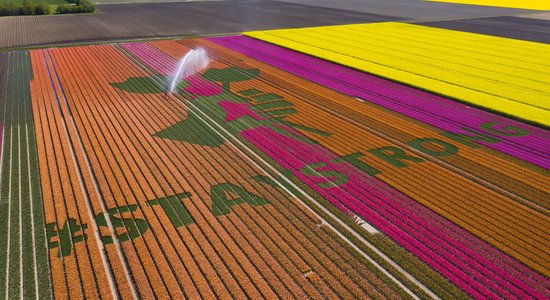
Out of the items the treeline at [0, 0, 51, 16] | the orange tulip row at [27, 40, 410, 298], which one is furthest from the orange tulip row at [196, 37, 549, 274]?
the treeline at [0, 0, 51, 16]

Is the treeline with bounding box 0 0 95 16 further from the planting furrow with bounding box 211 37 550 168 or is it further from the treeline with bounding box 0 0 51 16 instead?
the planting furrow with bounding box 211 37 550 168

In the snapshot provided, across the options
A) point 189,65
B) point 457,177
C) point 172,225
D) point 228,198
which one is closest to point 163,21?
point 189,65

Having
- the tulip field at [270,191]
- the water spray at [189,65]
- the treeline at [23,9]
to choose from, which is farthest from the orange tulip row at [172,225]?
the treeline at [23,9]

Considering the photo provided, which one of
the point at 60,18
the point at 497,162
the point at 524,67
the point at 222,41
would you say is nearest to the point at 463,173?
the point at 497,162

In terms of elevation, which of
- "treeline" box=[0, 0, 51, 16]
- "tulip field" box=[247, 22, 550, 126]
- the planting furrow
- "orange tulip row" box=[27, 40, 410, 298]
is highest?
"treeline" box=[0, 0, 51, 16]

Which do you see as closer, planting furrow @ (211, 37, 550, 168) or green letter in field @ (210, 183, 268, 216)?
green letter in field @ (210, 183, 268, 216)

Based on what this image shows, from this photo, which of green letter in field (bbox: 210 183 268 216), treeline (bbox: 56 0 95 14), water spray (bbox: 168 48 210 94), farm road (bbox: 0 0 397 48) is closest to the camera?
green letter in field (bbox: 210 183 268 216)

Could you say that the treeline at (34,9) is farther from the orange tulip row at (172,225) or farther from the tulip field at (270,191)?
the orange tulip row at (172,225)

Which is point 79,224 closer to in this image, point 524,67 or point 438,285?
point 438,285

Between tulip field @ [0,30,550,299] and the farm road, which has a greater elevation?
the farm road
